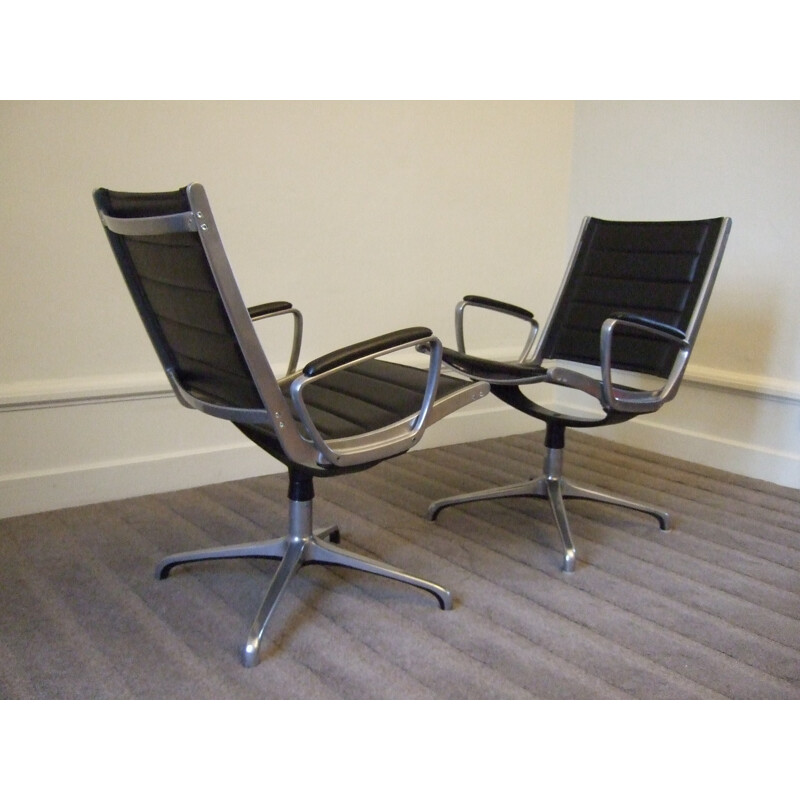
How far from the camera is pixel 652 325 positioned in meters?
2.21

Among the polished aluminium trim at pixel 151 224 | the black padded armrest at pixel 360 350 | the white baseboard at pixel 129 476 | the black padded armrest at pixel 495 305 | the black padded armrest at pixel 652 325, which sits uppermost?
the polished aluminium trim at pixel 151 224

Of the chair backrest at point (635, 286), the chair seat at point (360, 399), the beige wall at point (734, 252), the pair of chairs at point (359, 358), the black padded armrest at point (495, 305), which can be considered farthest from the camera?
the beige wall at point (734, 252)

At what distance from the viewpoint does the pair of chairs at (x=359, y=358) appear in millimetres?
1597

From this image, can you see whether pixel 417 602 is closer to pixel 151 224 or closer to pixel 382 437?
pixel 382 437

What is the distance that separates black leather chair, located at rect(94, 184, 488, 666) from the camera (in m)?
1.56

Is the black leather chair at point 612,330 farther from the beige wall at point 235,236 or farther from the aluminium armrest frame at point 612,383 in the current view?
the beige wall at point 235,236

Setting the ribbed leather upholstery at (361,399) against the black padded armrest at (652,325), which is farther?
the black padded armrest at (652,325)

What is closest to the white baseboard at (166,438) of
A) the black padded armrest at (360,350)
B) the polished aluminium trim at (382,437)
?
the polished aluminium trim at (382,437)

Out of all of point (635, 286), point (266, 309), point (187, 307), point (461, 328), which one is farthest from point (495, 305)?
point (187, 307)

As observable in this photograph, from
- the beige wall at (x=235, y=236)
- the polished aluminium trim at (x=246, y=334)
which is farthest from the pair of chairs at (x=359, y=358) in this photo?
the beige wall at (x=235, y=236)

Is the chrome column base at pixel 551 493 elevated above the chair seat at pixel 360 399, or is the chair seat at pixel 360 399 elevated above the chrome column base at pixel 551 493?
the chair seat at pixel 360 399

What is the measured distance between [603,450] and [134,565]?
2009 mm

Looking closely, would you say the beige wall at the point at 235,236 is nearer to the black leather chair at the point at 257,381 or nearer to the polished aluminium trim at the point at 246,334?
the black leather chair at the point at 257,381

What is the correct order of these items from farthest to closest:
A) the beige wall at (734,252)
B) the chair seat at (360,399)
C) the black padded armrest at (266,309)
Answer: the beige wall at (734,252), the black padded armrest at (266,309), the chair seat at (360,399)
